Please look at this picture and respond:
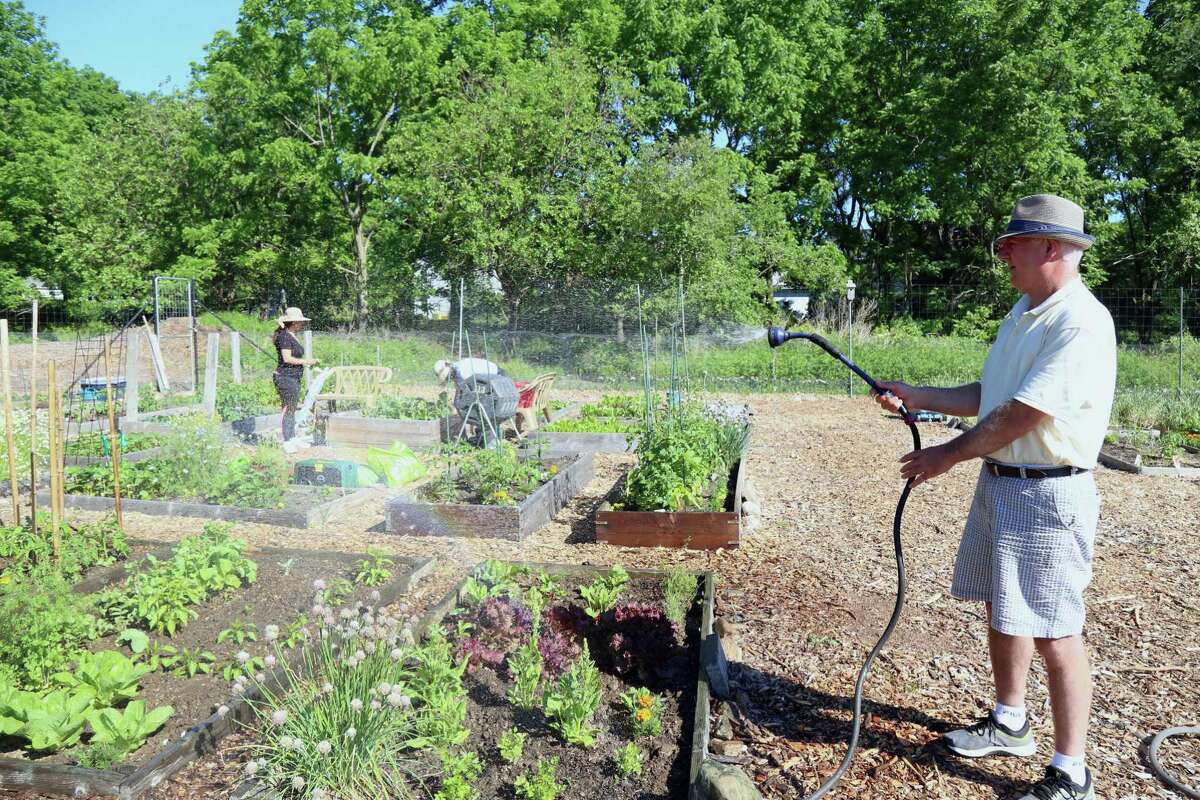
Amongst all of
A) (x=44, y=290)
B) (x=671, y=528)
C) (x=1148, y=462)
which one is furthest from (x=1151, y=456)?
(x=44, y=290)

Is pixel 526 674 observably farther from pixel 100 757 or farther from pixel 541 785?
pixel 100 757

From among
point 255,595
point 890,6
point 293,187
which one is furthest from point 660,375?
point 890,6

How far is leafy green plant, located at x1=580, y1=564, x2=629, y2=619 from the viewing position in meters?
3.67

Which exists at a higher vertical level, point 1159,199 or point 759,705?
point 1159,199

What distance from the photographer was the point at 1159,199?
76.0 feet

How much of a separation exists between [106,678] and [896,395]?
2979 millimetres

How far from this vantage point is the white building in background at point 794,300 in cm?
2250

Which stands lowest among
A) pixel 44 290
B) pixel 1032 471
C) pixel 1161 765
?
pixel 1161 765

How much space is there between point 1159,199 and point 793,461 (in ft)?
69.2

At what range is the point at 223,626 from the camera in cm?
374

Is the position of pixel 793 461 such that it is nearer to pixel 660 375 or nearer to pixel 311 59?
pixel 660 375

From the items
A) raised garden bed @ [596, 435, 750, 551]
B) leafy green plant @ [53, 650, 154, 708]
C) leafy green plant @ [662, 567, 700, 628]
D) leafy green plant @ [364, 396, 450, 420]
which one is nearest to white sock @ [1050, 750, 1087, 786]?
leafy green plant @ [662, 567, 700, 628]

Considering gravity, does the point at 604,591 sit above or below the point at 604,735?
above

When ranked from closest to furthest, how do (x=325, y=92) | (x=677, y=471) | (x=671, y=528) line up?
1. (x=671, y=528)
2. (x=677, y=471)
3. (x=325, y=92)
